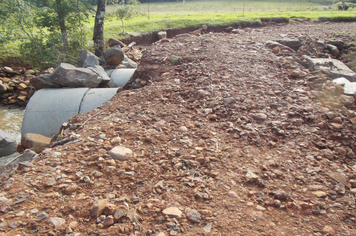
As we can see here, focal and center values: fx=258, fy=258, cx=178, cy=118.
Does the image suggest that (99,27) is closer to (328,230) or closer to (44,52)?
(44,52)

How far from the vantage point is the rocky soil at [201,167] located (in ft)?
6.58

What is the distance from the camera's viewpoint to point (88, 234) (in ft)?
6.20

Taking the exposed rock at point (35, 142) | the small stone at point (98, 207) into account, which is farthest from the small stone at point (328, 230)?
the exposed rock at point (35, 142)

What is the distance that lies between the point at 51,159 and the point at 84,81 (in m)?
3.86

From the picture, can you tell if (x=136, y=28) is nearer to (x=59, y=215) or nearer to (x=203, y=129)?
(x=203, y=129)

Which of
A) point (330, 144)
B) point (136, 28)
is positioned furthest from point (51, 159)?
point (136, 28)

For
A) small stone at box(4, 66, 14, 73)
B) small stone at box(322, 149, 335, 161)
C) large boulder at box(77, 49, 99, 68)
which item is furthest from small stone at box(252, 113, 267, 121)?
small stone at box(4, 66, 14, 73)

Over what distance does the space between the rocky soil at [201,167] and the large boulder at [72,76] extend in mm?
2236

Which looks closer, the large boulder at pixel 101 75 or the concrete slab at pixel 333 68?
the concrete slab at pixel 333 68

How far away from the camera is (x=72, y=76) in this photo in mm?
6129

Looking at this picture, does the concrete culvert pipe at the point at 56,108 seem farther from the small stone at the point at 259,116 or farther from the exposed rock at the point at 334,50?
the exposed rock at the point at 334,50

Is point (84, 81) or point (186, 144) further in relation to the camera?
point (84, 81)

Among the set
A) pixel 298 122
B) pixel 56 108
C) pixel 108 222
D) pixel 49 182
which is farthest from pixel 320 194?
pixel 56 108

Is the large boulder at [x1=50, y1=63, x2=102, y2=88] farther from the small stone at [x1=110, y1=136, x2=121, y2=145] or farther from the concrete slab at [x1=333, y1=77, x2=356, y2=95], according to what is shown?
the concrete slab at [x1=333, y1=77, x2=356, y2=95]
